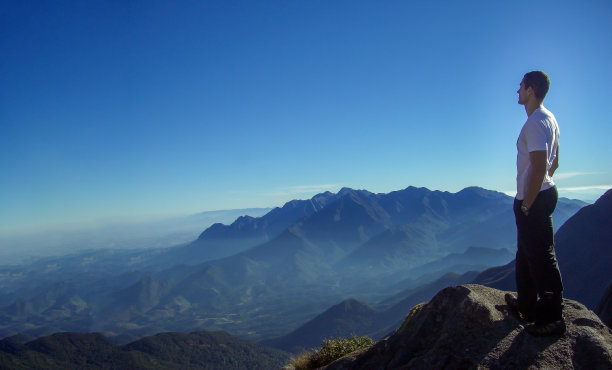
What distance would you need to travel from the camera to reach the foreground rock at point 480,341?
5160mm

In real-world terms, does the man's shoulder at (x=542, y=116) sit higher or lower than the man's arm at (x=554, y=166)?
higher

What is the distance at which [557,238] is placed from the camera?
6993 inches

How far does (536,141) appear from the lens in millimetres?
5727

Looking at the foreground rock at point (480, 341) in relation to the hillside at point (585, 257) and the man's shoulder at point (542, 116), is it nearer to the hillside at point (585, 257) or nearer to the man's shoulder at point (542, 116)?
the man's shoulder at point (542, 116)

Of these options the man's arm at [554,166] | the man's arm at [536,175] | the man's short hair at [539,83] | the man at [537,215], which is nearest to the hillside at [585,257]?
the man's arm at [554,166]

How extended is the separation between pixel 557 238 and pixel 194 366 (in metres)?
200

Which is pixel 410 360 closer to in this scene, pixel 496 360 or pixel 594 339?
pixel 496 360

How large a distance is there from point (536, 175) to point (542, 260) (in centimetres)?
142

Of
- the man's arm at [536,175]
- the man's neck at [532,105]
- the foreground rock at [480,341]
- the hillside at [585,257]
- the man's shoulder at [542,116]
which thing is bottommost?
the hillside at [585,257]

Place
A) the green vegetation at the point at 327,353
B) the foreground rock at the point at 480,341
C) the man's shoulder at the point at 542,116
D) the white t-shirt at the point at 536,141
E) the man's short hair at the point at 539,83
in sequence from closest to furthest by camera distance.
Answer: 1. the foreground rock at the point at 480,341
2. the white t-shirt at the point at 536,141
3. the man's shoulder at the point at 542,116
4. the man's short hair at the point at 539,83
5. the green vegetation at the point at 327,353

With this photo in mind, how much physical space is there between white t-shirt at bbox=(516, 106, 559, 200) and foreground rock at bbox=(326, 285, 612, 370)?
2.07 m

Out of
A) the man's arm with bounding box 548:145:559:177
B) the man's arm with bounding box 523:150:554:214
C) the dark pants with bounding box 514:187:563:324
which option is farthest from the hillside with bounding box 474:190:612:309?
the man's arm with bounding box 523:150:554:214

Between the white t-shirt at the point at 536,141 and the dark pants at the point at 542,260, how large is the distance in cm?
28

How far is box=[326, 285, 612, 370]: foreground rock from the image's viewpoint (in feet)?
16.9
